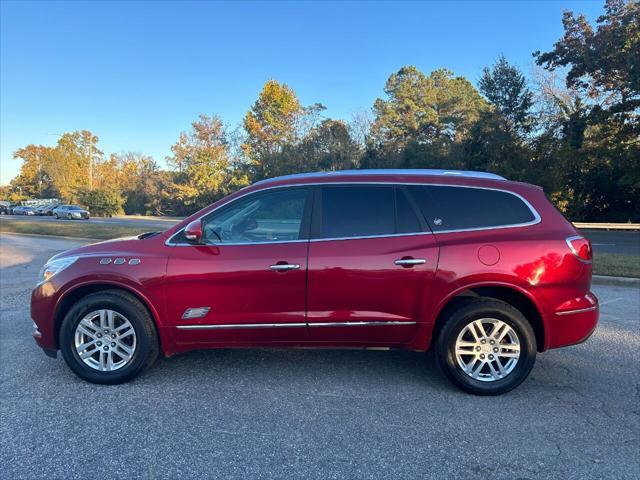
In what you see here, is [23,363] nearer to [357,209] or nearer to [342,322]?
[342,322]

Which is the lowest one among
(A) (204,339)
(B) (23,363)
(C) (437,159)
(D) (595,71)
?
(B) (23,363)

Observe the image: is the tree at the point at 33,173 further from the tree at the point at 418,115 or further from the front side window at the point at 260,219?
the front side window at the point at 260,219

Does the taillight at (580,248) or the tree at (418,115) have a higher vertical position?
the tree at (418,115)

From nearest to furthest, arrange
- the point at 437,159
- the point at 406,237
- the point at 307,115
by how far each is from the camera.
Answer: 1. the point at 406,237
2. the point at 437,159
3. the point at 307,115

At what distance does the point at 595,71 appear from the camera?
26375 mm

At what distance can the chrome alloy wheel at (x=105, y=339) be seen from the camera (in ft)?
13.0

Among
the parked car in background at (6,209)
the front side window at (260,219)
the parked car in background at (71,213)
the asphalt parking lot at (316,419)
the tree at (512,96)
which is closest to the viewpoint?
the asphalt parking lot at (316,419)

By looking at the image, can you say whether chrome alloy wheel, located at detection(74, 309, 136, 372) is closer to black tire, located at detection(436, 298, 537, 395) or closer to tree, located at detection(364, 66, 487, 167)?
black tire, located at detection(436, 298, 537, 395)

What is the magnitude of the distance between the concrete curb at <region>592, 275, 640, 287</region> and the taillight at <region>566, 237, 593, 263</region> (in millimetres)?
5586

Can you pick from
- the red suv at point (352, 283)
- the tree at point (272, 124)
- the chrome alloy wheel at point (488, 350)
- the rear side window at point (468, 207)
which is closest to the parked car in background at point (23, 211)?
the tree at point (272, 124)

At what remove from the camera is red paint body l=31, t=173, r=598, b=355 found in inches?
148

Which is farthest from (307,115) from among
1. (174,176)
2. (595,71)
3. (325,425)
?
(325,425)

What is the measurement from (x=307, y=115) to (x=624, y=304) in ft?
152

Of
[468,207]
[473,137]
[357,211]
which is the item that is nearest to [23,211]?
[473,137]
